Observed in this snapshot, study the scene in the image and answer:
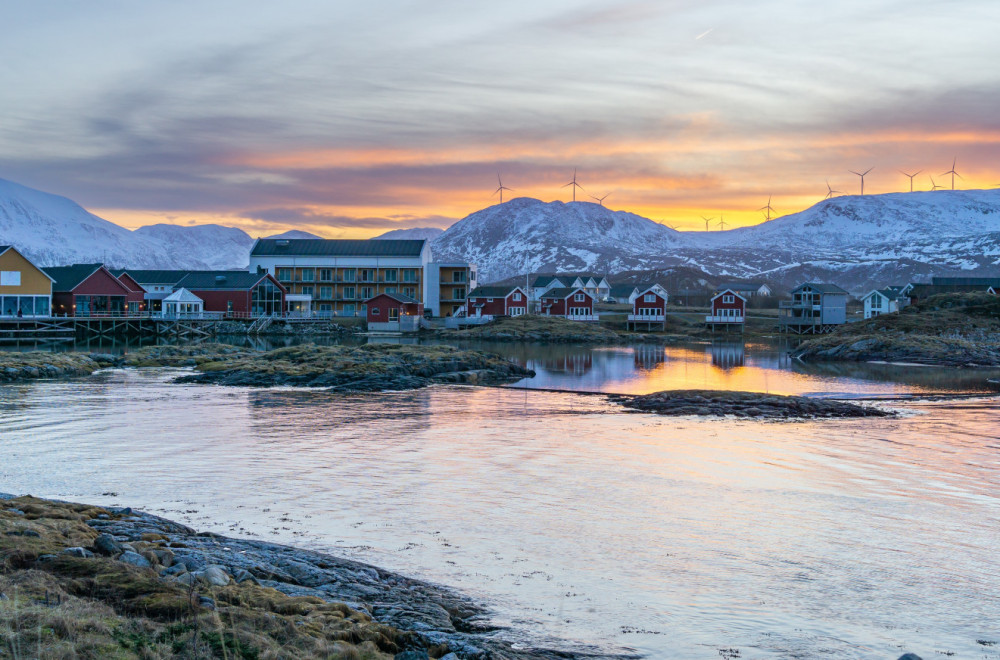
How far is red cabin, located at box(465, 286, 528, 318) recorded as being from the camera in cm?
10550

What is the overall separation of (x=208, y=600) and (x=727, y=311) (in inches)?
3938

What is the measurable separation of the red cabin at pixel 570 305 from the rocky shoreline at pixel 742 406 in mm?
→ 72657

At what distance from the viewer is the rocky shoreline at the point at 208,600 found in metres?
8.18

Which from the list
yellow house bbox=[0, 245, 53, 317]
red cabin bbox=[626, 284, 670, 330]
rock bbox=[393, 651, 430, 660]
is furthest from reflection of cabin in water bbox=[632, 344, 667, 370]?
yellow house bbox=[0, 245, 53, 317]

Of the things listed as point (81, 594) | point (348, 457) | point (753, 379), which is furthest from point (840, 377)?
point (81, 594)

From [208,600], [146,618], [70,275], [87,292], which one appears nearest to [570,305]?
[87,292]

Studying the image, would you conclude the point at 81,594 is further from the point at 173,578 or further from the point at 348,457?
the point at 348,457

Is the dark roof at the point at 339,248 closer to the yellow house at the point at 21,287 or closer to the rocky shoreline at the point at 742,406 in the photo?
the yellow house at the point at 21,287

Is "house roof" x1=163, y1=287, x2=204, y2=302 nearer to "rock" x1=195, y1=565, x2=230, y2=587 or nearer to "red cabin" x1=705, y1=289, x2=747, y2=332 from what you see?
"red cabin" x1=705, y1=289, x2=747, y2=332

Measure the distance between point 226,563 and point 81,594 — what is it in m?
2.52

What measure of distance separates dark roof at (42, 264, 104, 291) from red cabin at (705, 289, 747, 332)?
7203cm

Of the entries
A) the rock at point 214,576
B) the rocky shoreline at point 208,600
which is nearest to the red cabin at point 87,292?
the rocky shoreline at point 208,600

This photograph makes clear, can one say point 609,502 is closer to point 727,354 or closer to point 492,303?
point 727,354

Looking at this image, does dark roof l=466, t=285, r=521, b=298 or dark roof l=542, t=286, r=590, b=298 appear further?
dark roof l=542, t=286, r=590, b=298
